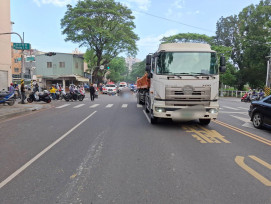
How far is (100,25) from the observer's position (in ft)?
152

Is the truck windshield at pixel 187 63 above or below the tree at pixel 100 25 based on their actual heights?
below

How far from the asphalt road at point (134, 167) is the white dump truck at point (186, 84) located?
3.05 ft

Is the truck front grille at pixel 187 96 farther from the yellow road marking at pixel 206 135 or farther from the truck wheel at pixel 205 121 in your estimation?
the truck wheel at pixel 205 121

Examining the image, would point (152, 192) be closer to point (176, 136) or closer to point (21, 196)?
point (21, 196)

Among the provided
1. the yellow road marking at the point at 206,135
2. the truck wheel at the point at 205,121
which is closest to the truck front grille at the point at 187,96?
the yellow road marking at the point at 206,135

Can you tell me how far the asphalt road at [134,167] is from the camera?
3.45 metres

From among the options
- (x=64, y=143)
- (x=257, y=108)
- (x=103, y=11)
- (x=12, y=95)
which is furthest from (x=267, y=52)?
(x=64, y=143)

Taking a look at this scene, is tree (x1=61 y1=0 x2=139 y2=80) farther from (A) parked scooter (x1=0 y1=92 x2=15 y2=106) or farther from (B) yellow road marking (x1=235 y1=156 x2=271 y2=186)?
(B) yellow road marking (x1=235 y1=156 x2=271 y2=186)

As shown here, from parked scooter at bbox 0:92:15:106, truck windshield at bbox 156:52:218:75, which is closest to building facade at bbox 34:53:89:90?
parked scooter at bbox 0:92:15:106

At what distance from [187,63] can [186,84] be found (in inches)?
35.7

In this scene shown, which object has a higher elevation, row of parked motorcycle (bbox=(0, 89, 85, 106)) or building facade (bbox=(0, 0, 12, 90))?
building facade (bbox=(0, 0, 12, 90))

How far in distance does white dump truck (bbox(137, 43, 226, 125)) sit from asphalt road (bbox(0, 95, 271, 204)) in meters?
0.93

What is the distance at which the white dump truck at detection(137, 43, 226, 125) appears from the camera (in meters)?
8.14

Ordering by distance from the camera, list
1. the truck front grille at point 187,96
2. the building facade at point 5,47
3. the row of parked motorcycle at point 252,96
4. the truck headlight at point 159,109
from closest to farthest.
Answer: the truck front grille at point 187,96
the truck headlight at point 159,109
the building facade at point 5,47
the row of parked motorcycle at point 252,96
